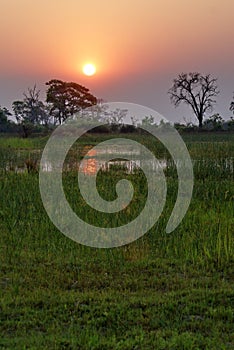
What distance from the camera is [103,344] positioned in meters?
2.92

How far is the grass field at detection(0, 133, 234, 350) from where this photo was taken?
3062 mm

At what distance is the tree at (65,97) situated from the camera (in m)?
44.9

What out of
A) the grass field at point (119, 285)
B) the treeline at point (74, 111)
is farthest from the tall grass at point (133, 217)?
the treeline at point (74, 111)

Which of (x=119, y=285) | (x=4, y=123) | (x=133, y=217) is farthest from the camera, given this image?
(x=4, y=123)

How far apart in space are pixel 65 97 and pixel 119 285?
42.3 m

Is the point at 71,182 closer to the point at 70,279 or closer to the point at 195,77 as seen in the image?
the point at 70,279

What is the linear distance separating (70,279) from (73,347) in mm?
1342

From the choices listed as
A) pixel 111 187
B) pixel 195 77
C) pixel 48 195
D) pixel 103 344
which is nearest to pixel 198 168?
pixel 111 187

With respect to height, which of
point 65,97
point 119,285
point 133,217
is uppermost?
point 65,97

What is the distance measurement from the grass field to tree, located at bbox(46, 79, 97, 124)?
127ft

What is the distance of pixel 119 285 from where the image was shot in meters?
4.07

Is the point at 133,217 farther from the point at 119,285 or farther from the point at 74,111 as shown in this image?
the point at 74,111

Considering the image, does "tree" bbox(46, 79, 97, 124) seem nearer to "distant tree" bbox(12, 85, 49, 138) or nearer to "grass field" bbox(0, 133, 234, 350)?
"distant tree" bbox(12, 85, 49, 138)

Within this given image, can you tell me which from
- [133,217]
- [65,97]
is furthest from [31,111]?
[133,217]
